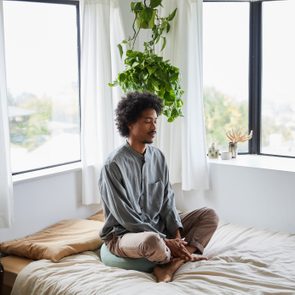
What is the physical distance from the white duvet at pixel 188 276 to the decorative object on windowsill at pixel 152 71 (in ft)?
3.29

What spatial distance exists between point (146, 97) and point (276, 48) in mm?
1313

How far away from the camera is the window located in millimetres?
3760

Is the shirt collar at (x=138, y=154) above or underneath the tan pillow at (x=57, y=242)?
above

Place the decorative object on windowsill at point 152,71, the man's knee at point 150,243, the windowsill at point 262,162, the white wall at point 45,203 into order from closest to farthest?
the man's knee at point 150,243
the white wall at point 45,203
the decorative object on windowsill at point 152,71
the windowsill at point 262,162

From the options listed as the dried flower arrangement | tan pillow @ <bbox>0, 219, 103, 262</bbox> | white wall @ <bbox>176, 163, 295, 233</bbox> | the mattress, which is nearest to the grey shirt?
tan pillow @ <bbox>0, 219, 103, 262</bbox>

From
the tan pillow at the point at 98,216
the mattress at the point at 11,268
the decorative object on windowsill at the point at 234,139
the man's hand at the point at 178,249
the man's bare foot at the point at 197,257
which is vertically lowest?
the mattress at the point at 11,268

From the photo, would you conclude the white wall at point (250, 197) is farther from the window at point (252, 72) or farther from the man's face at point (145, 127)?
the man's face at point (145, 127)

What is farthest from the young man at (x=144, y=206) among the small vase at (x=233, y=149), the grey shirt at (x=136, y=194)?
the small vase at (x=233, y=149)

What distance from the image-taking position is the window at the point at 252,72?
3.76m

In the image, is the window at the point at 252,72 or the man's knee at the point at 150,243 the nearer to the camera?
the man's knee at the point at 150,243

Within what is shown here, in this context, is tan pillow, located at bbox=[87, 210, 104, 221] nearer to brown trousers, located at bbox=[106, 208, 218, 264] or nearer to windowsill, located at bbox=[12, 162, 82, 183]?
windowsill, located at bbox=[12, 162, 82, 183]

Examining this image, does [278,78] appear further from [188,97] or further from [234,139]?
[188,97]

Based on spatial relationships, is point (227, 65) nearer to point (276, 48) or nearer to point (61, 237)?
point (276, 48)

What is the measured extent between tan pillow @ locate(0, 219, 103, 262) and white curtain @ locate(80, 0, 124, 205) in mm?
371
